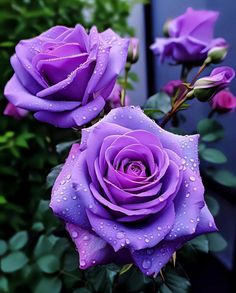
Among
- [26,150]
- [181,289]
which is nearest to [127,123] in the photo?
[181,289]

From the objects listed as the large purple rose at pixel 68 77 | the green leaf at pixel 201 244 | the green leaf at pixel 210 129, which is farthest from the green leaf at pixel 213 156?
the large purple rose at pixel 68 77

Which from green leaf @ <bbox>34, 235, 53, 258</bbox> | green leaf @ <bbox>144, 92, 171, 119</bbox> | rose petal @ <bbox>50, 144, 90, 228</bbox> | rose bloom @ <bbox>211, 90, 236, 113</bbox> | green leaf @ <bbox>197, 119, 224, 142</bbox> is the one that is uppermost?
rose petal @ <bbox>50, 144, 90, 228</bbox>

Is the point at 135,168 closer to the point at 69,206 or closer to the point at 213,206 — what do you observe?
the point at 69,206

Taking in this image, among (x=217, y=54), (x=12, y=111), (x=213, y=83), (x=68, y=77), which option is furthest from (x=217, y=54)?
(x=12, y=111)

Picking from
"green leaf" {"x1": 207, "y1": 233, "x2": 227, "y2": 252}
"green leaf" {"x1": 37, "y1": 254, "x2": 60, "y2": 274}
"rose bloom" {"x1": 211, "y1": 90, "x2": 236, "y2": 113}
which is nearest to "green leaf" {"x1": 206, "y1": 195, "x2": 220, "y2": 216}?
"green leaf" {"x1": 207, "y1": 233, "x2": 227, "y2": 252}

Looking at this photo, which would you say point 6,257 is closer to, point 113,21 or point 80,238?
point 80,238

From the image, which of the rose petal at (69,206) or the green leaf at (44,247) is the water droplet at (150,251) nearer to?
the rose petal at (69,206)

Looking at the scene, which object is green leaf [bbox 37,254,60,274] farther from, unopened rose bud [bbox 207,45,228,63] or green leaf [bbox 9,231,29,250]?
unopened rose bud [bbox 207,45,228,63]
